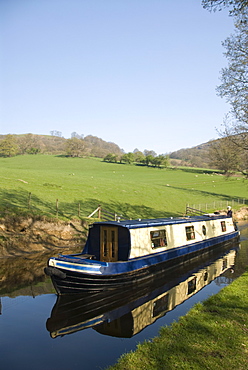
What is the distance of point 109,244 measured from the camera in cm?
1539

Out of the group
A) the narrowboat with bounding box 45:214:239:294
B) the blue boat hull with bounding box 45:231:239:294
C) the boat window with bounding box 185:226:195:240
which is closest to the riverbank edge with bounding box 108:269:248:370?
the blue boat hull with bounding box 45:231:239:294

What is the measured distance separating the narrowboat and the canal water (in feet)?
2.08

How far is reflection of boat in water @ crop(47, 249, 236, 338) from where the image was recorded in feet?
35.3

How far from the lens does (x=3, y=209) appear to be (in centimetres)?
2161

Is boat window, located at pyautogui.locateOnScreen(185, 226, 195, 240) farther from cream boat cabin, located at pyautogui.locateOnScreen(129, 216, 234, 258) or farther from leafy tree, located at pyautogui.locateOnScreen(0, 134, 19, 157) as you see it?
leafy tree, located at pyautogui.locateOnScreen(0, 134, 19, 157)

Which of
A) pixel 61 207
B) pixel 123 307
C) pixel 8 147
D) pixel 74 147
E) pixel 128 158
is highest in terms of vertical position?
pixel 74 147

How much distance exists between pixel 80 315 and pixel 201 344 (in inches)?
208

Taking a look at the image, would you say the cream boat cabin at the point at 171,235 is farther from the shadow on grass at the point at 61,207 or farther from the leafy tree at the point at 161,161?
the leafy tree at the point at 161,161

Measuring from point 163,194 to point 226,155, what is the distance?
14653mm

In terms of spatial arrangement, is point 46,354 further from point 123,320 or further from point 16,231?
point 16,231

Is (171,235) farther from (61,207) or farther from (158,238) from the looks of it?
(61,207)

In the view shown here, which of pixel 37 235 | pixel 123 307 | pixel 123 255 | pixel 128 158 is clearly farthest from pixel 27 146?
pixel 123 307

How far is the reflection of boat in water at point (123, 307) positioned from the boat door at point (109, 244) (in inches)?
72.1

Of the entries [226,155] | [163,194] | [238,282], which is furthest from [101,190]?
[238,282]
